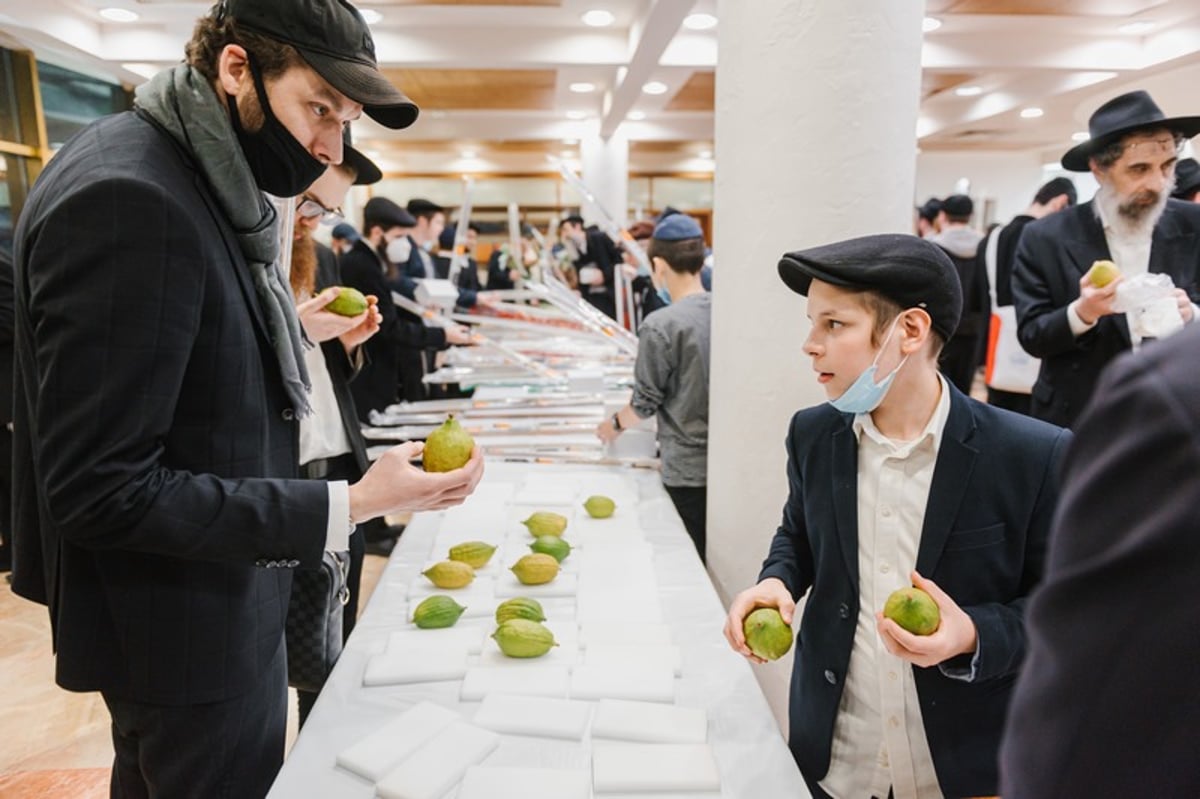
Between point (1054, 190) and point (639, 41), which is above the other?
point (639, 41)

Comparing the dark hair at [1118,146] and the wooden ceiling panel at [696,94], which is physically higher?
the wooden ceiling panel at [696,94]

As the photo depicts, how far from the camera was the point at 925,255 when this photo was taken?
51.0 inches

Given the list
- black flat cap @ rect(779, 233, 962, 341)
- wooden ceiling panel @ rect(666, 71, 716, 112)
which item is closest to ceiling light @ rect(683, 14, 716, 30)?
wooden ceiling panel @ rect(666, 71, 716, 112)

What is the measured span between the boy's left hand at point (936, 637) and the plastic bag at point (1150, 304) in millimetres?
1465

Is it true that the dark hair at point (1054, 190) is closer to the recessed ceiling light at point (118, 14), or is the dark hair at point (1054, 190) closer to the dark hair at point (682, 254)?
the dark hair at point (682, 254)

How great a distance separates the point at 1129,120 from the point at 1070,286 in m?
0.51

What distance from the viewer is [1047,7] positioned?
5227 millimetres

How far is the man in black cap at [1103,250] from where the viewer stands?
2295mm

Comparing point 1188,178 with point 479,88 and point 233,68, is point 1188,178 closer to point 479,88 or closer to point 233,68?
point 233,68

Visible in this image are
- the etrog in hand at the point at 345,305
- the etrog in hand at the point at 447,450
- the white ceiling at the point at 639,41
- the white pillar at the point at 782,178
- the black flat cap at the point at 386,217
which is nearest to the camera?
the etrog in hand at the point at 447,450

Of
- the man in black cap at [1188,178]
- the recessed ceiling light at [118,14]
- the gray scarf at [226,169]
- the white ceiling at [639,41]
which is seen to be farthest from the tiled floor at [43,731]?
the man in black cap at [1188,178]

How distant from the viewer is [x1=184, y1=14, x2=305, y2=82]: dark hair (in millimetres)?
1145

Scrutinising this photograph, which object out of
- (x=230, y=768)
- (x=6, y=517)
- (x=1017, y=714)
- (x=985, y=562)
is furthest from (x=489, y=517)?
(x=6, y=517)

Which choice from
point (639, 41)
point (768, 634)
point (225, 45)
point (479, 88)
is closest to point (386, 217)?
point (639, 41)
